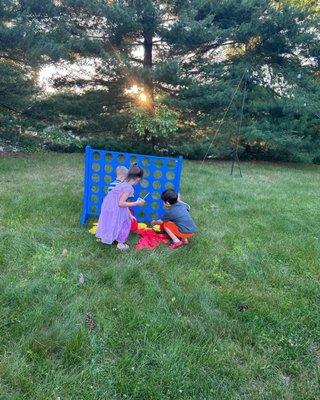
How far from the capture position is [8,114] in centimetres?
1111

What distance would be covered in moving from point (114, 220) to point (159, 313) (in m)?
1.57

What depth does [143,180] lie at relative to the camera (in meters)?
5.22

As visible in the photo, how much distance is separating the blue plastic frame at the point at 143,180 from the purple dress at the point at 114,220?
0.74 m

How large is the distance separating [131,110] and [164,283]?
9.73 meters

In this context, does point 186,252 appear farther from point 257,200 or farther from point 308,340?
point 257,200

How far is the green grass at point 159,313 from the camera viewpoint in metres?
2.24

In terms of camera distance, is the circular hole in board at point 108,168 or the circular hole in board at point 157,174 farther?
the circular hole in board at point 157,174

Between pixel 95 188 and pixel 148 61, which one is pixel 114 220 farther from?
pixel 148 61

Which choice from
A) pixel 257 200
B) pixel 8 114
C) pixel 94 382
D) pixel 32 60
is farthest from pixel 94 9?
pixel 94 382

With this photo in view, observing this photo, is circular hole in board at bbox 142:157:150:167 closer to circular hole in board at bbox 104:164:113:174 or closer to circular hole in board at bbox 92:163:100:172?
circular hole in board at bbox 104:164:113:174

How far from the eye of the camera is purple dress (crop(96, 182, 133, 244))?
4.16 m

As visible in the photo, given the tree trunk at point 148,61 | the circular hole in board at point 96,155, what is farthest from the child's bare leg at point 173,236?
the tree trunk at point 148,61

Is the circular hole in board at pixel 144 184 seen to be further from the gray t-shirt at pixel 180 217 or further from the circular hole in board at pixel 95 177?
the gray t-shirt at pixel 180 217

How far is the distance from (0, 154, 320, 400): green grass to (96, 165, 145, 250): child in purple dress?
0.55 ft
